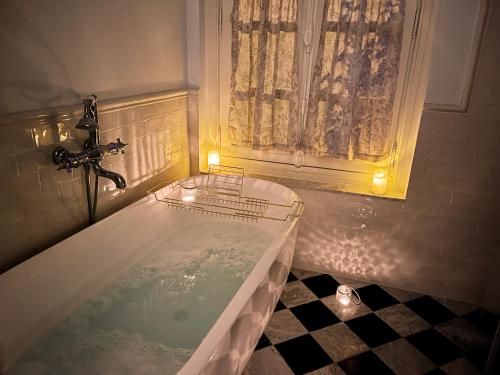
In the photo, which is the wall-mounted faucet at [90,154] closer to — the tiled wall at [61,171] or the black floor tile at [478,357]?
the tiled wall at [61,171]

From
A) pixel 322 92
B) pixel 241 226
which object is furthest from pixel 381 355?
pixel 322 92

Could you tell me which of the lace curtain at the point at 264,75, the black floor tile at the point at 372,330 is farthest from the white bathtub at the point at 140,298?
the lace curtain at the point at 264,75

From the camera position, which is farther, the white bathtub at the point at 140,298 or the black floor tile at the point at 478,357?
the black floor tile at the point at 478,357

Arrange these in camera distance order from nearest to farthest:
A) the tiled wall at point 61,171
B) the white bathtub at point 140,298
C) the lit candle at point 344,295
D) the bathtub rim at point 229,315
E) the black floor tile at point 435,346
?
1. the bathtub rim at point 229,315
2. the white bathtub at point 140,298
3. the tiled wall at point 61,171
4. the black floor tile at point 435,346
5. the lit candle at point 344,295

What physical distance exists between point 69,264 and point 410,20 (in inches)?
88.3

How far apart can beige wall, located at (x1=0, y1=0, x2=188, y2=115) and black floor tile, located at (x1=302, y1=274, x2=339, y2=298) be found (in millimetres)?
1619

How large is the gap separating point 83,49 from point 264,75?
111cm

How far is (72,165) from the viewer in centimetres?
158

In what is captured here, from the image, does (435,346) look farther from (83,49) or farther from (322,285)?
(83,49)

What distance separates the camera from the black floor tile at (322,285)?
7.61 feet

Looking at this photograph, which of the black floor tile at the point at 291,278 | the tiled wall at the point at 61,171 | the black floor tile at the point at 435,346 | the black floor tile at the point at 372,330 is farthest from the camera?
the black floor tile at the point at 291,278

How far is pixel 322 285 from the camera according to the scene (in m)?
2.39

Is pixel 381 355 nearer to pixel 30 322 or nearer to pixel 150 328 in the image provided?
pixel 150 328

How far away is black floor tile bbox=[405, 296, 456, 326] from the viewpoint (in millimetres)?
2121
